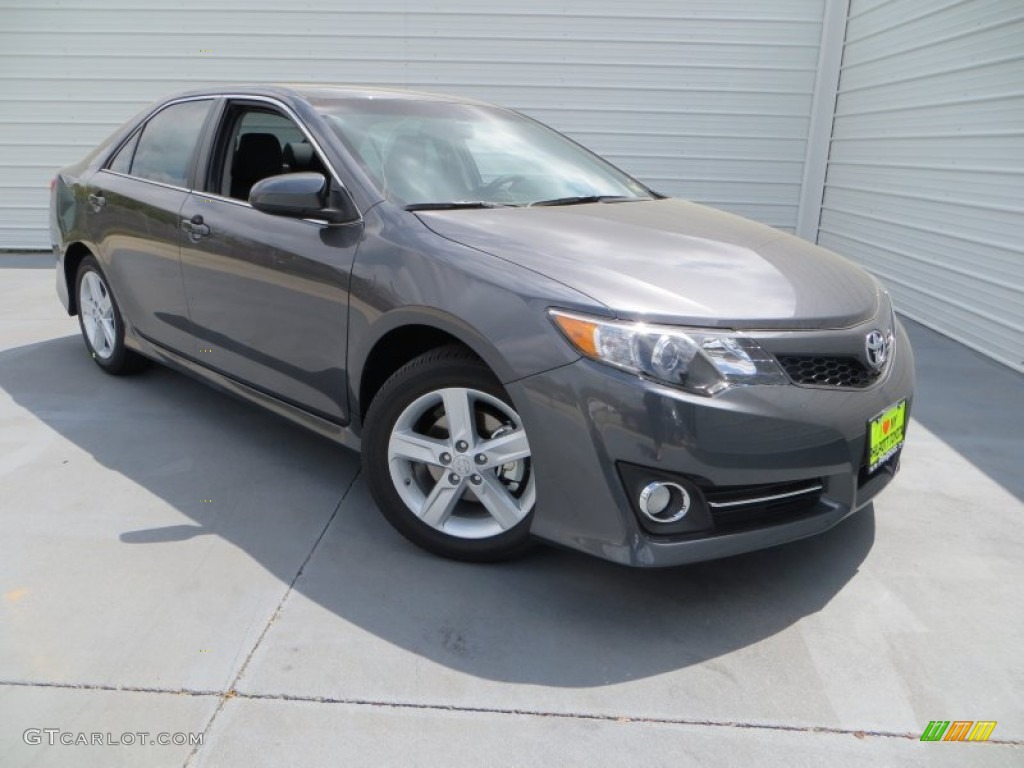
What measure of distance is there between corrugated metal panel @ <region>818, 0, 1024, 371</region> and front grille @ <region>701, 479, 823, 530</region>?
353 cm

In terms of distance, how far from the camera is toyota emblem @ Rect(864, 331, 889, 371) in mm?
2539

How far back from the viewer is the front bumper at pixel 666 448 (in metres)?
2.20

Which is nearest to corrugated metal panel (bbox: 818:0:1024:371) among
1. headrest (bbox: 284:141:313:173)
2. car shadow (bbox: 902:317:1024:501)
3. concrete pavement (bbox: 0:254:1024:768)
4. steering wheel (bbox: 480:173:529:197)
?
car shadow (bbox: 902:317:1024:501)

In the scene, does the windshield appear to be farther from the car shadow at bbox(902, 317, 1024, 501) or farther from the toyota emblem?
the car shadow at bbox(902, 317, 1024, 501)

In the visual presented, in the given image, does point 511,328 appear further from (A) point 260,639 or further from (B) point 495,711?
(A) point 260,639

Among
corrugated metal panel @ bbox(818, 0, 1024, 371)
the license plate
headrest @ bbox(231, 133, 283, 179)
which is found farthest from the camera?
corrugated metal panel @ bbox(818, 0, 1024, 371)

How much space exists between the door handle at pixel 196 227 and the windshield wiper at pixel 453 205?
1.06 meters

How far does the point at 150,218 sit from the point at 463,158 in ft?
5.00

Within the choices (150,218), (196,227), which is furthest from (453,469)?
(150,218)

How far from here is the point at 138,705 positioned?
6.84ft

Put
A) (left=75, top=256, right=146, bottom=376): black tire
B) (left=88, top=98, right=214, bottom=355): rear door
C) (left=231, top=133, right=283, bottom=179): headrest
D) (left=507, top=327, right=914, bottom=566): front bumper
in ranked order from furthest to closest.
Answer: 1. (left=75, top=256, right=146, bottom=376): black tire
2. (left=88, top=98, right=214, bottom=355): rear door
3. (left=231, top=133, right=283, bottom=179): headrest
4. (left=507, top=327, right=914, bottom=566): front bumper

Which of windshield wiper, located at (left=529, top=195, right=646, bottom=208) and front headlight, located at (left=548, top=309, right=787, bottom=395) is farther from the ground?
windshield wiper, located at (left=529, top=195, right=646, bottom=208)

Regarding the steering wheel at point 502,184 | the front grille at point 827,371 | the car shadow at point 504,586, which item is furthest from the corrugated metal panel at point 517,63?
the front grille at point 827,371

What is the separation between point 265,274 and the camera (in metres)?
3.16
